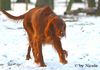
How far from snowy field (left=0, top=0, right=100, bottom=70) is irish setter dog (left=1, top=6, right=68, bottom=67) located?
439mm

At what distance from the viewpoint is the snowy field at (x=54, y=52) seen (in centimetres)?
1039

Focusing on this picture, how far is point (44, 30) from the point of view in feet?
31.1

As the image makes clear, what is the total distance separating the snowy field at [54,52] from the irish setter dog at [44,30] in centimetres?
44

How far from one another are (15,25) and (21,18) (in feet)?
22.4

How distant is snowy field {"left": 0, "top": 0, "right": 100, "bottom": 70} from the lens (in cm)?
1039

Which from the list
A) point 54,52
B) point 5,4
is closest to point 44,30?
point 54,52

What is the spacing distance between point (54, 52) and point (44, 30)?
2573 mm

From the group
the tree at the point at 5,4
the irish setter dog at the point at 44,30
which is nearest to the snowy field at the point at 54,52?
the irish setter dog at the point at 44,30

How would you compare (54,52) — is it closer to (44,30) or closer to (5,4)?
(44,30)

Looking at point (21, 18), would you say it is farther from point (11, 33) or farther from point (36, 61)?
point (11, 33)

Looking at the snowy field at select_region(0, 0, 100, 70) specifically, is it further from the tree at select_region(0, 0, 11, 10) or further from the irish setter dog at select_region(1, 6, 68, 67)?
the tree at select_region(0, 0, 11, 10)

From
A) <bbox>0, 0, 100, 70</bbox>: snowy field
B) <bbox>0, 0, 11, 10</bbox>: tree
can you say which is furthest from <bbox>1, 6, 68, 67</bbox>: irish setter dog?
<bbox>0, 0, 11, 10</bbox>: tree

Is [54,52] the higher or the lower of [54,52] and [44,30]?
the lower

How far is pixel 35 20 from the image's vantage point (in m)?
9.94
